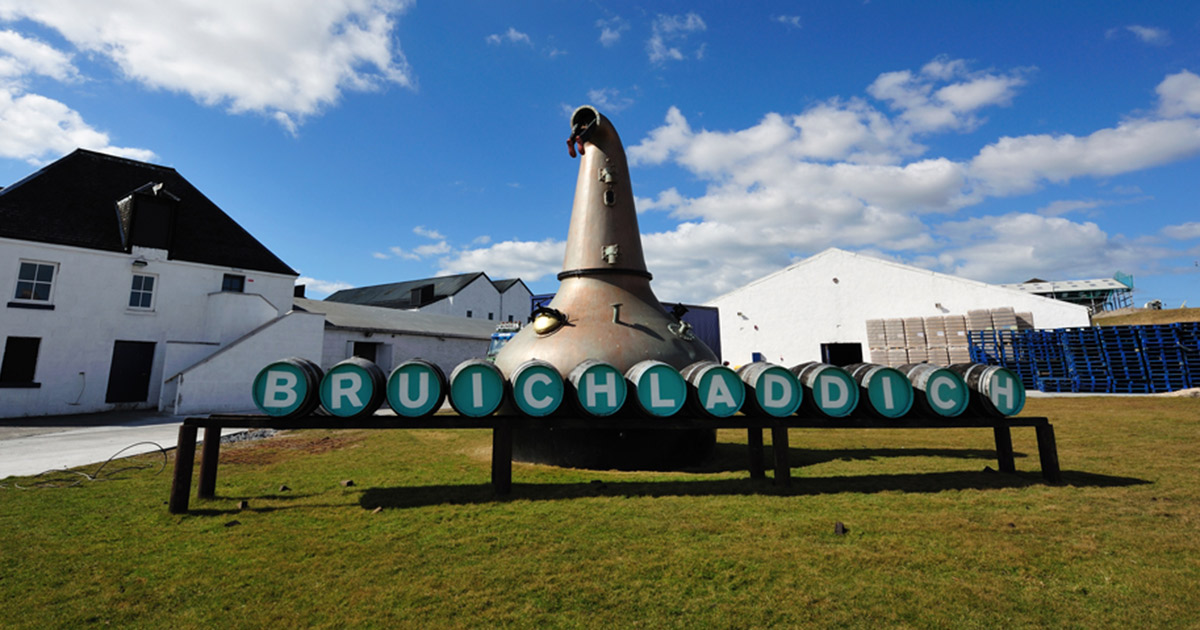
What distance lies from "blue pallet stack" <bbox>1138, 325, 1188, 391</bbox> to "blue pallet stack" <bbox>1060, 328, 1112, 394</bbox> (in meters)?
1.47

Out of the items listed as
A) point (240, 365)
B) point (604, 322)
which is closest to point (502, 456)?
point (604, 322)

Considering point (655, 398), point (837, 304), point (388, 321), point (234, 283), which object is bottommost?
point (655, 398)

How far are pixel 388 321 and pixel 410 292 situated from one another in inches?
848

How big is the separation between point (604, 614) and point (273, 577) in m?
2.87

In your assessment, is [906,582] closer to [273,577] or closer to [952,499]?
[952,499]

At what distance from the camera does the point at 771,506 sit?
6430 mm

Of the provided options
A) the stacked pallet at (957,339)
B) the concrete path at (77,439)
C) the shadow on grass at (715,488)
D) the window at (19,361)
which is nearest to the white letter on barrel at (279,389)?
the shadow on grass at (715,488)

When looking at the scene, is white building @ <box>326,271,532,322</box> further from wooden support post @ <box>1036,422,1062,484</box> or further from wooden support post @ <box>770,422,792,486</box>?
wooden support post @ <box>1036,422,1062,484</box>

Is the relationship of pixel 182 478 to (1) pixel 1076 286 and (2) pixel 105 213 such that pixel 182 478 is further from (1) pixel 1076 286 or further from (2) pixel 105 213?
(1) pixel 1076 286

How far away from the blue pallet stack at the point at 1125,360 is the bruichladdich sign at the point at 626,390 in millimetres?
24227

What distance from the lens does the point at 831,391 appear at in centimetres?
756

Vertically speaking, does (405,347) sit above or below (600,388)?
above

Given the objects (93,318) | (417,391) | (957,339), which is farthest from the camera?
(957,339)

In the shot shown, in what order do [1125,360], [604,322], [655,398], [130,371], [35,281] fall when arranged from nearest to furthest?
1. [655,398]
2. [604,322]
3. [35,281]
4. [130,371]
5. [1125,360]
